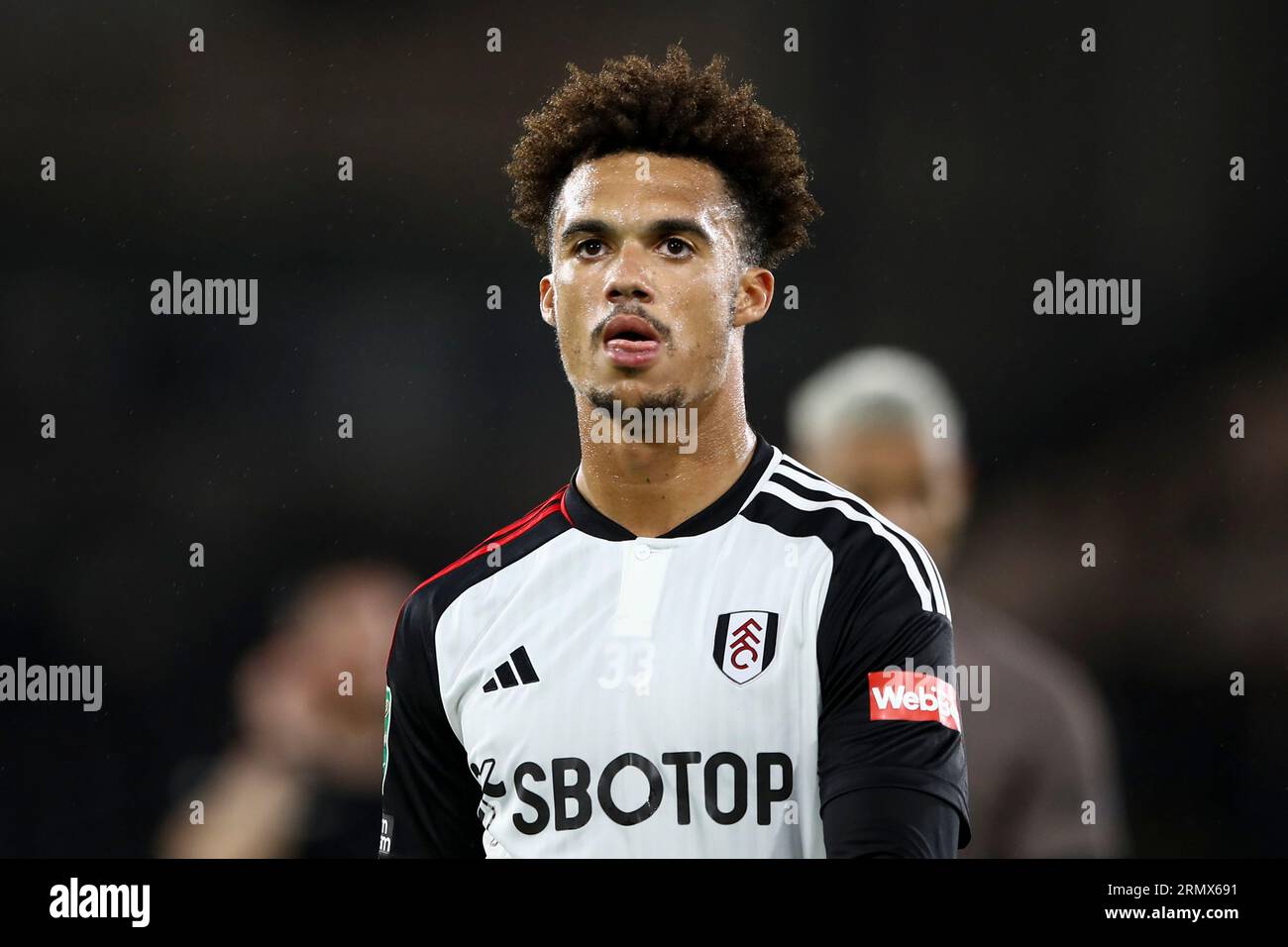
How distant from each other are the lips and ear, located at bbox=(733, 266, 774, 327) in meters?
0.25

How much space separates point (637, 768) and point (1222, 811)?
6.05 ft

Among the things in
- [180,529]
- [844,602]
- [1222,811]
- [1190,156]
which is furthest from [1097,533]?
[180,529]

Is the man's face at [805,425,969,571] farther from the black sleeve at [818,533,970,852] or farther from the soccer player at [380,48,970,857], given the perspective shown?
the black sleeve at [818,533,970,852]

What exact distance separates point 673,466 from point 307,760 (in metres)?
1.63

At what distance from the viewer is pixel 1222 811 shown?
375cm

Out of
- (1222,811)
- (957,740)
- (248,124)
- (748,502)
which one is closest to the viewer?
(957,740)

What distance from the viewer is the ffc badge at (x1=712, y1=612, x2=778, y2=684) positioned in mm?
2910

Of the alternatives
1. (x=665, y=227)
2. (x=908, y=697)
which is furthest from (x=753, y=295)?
(x=908, y=697)

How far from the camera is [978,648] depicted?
3.65 metres

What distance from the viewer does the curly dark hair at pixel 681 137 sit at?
3.23m

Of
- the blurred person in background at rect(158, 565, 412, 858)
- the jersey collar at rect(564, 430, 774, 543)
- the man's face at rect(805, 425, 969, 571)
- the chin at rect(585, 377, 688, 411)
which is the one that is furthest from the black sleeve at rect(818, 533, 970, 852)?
the blurred person in background at rect(158, 565, 412, 858)

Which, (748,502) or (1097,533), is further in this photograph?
(1097,533)

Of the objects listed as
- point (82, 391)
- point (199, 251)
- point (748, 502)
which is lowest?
point (748, 502)

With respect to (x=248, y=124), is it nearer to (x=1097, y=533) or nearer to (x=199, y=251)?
(x=199, y=251)
